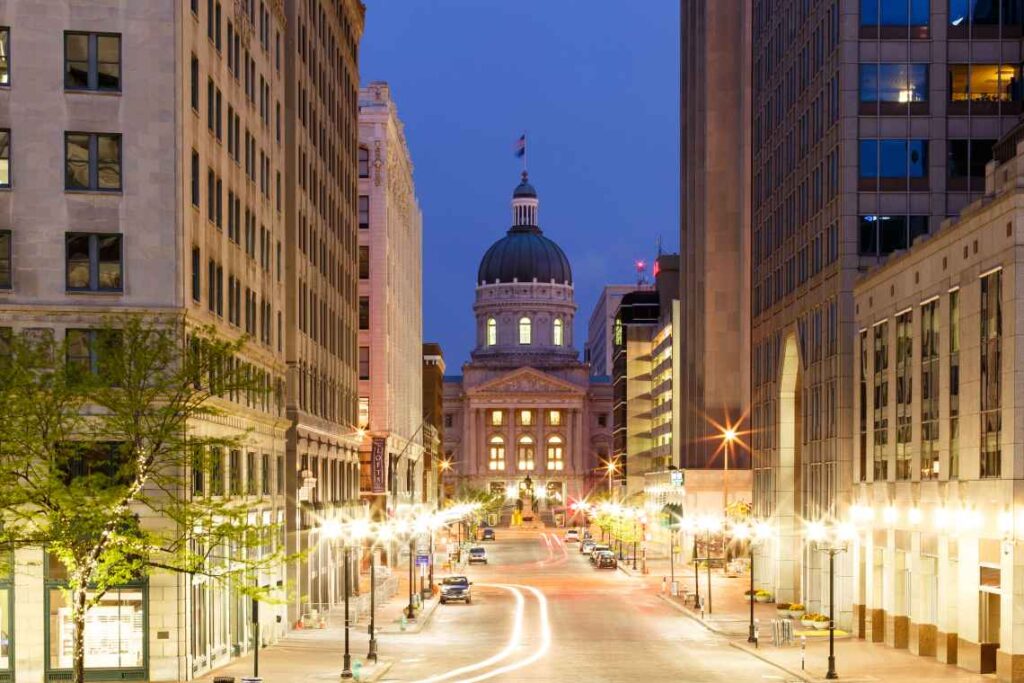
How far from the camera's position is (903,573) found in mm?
67812

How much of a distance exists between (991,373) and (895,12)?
2926 centimetres

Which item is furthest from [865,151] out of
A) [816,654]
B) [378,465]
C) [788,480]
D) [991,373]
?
[378,465]

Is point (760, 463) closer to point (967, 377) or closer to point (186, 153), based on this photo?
point (967, 377)

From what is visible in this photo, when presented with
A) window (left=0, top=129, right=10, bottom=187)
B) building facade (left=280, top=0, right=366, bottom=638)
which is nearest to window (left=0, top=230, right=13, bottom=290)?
window (left=0, top=129, right=10, bottom=187)

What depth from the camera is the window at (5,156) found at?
52.6 metres

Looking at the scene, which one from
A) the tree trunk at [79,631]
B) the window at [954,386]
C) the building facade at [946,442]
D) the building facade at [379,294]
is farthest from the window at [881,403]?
the building facade at [379,294]

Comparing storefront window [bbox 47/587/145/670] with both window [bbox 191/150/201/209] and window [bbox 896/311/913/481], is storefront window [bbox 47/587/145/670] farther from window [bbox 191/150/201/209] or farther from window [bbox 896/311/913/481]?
window [bbox 896/311/913/481]

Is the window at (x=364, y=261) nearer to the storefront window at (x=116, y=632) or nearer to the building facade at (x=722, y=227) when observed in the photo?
the building facade at (x=722, y=227)

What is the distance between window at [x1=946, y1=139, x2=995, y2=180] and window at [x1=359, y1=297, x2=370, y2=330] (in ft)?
184

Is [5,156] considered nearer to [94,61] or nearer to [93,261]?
[94,61]

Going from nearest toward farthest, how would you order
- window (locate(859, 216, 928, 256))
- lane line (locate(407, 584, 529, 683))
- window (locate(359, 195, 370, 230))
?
lane line (locate(407, 584, 529, 683))
window (locate(859, 216, 928, 256))
window (locate(359, 195, 370, 230))

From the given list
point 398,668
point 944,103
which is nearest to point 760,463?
point 944,103

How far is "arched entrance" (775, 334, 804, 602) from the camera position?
94312 mm

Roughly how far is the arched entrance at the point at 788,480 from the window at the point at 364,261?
40.9 meters
